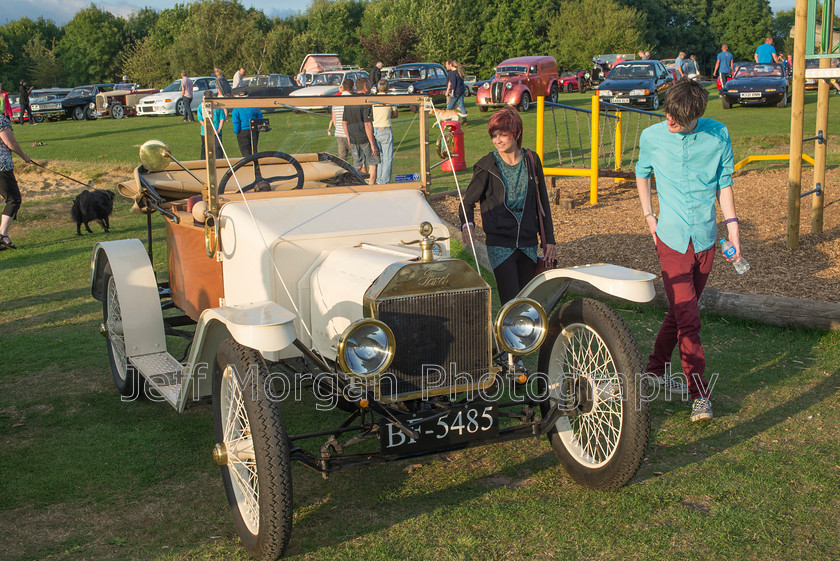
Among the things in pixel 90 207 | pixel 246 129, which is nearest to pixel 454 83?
pixel 90 207

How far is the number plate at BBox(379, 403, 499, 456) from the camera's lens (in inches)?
123

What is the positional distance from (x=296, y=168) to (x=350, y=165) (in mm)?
631

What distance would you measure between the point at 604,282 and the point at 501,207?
105 cm

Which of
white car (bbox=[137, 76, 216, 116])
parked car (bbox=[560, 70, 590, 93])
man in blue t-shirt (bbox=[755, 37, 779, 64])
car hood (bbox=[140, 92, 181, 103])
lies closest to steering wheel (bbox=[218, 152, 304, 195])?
man in blue t-shirt (bbox=[755, 37, 779, 64])

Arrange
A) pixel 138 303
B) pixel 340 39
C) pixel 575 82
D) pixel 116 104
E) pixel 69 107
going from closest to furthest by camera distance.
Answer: pixel 138 303 < pixel 116 104 < pixel 69 107 < pixel 575 82 < pixel 340 39

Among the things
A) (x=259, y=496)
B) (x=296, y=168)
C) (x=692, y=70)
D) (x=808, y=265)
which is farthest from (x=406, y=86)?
(x=259, y=496)

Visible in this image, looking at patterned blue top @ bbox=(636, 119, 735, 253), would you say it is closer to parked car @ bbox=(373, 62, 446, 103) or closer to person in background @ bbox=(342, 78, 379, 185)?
person in background @ bbox=(342, 78, 379, 185)

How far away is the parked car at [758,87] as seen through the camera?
941 inches

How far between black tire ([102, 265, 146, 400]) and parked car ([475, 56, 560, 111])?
796 inches

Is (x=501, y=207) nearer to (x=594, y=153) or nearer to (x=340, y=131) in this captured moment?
(x=340, y=131)

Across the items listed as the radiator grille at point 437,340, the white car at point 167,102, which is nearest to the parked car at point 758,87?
the white car at point 167,102

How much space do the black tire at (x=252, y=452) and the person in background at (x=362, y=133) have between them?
1.52 metres

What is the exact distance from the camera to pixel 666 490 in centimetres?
355

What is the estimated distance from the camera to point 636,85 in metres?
25.8
